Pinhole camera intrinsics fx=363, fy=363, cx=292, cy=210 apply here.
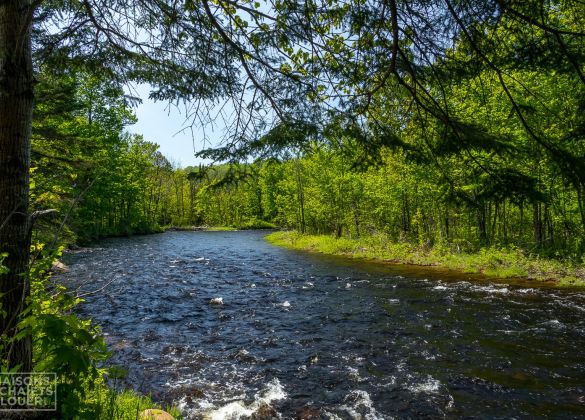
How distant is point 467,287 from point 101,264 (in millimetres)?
19855

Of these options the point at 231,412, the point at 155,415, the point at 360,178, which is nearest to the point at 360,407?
the point at 231,412

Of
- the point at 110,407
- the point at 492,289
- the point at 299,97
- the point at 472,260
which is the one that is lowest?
the point at 492,289

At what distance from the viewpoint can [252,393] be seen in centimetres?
691

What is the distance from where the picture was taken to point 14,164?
3.32 metres

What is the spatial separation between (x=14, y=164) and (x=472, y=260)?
789 inches

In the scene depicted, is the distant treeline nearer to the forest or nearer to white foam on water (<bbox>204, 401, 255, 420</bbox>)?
the forest

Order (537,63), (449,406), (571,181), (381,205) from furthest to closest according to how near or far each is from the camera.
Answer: (381,205)
(449,406)
(537,63)
(571,181)

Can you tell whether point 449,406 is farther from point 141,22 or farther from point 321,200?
point 321,200

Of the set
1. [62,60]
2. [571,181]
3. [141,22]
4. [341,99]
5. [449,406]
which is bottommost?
[449,406]

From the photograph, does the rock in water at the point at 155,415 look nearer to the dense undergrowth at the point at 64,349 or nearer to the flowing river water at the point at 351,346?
the dense undergrowth at the point at 64,349

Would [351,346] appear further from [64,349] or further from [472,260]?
[472,260]

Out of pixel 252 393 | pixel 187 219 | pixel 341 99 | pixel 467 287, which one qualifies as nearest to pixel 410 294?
pixel 467 287

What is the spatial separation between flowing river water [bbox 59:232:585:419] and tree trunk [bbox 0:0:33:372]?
0.83 m

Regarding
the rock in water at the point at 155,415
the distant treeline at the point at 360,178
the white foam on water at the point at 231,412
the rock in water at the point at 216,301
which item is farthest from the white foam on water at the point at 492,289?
the rock in water at the point at 155,415
